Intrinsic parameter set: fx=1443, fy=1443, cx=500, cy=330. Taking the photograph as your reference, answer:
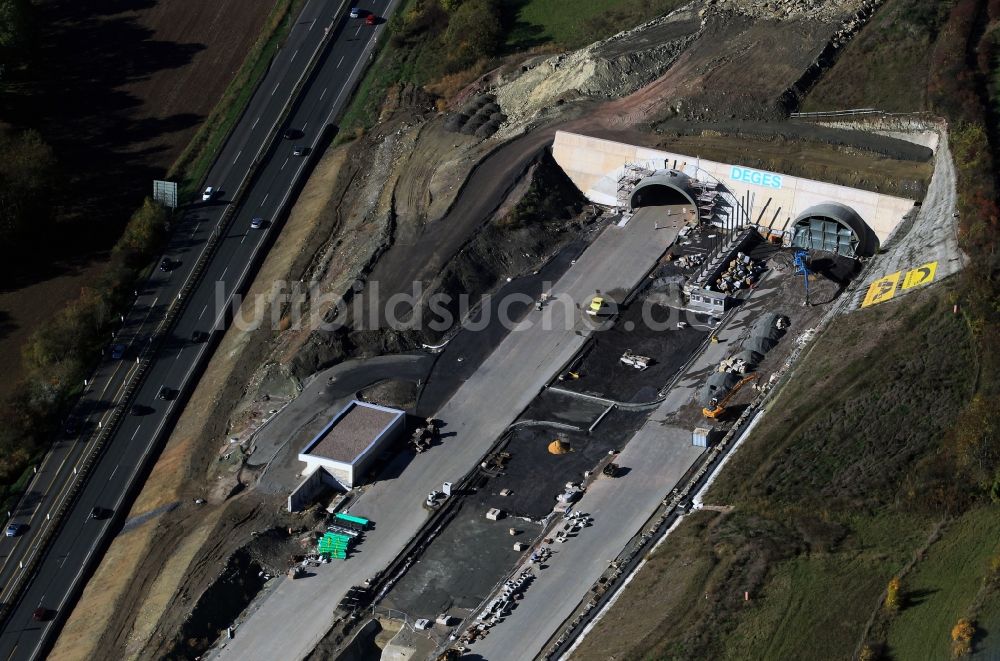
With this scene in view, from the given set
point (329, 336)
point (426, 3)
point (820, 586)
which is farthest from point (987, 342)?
point (426, 3)

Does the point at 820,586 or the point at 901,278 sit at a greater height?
the point at 901,278

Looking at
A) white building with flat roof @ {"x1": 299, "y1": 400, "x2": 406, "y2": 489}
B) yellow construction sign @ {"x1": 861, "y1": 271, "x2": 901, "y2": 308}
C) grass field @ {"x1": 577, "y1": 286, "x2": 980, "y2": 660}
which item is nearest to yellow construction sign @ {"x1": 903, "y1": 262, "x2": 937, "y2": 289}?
yellow construction sign @ {"x1": 861, "y1": 271, "x2": 901, "y2": 308}

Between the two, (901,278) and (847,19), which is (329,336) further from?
(847,19)

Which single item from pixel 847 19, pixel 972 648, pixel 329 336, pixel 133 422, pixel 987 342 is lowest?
pixel 133 422

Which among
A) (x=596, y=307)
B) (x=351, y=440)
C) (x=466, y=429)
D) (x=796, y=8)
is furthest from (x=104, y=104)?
(x=796, y=8)

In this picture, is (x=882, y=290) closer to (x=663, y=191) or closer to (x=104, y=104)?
(x=663, y=191)

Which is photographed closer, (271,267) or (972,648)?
(972,648)

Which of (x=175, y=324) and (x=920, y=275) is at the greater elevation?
(x=920, y=275)
